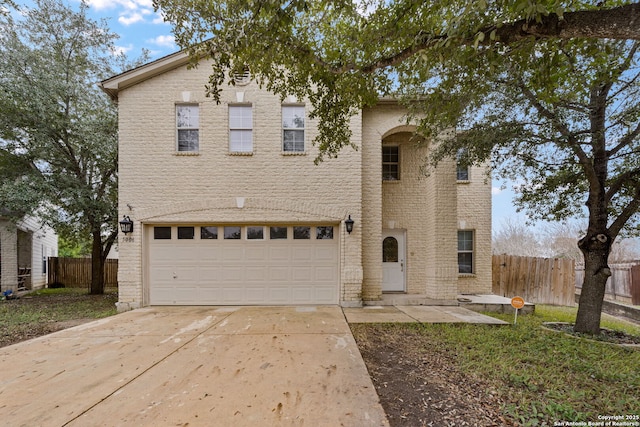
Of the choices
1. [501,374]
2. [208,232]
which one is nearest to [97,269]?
[208,232]

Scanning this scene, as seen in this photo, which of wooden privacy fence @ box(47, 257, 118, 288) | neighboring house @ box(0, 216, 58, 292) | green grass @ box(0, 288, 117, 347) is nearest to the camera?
green grass @ box(0, 288, 117, 347)

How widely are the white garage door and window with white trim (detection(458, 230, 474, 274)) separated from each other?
15.9 feet

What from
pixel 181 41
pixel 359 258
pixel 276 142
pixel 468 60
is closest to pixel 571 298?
pixel 359 258

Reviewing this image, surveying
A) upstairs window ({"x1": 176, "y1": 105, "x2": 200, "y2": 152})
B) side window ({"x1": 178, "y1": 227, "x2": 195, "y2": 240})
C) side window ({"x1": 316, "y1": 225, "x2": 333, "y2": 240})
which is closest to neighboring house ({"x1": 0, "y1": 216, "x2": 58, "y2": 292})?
side window ({"x1": 178, "y1": 227, "x2": 195, "y2": 240})

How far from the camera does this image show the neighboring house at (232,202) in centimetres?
778

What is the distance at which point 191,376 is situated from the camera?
12.0ft

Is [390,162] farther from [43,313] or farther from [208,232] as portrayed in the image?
[43,313]

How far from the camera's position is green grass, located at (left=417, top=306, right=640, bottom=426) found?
292 centimetres

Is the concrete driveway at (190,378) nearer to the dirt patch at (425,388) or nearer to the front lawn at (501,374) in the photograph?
the dirt patch at (425,388)

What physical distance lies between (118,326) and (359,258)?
568 centimetres

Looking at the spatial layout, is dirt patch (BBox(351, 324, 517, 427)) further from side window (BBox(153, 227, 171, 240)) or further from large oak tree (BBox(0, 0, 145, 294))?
large oak tree (BBox(0, 0, 145, 294))

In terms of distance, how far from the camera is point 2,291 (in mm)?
11148

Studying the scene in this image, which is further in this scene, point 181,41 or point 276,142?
point 276,142

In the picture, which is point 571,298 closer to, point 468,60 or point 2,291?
point 468,60
